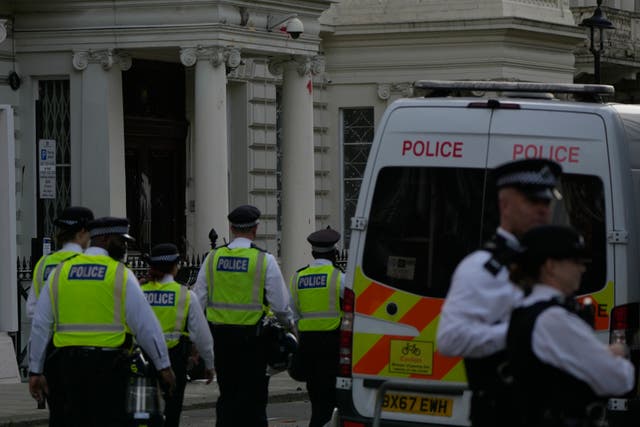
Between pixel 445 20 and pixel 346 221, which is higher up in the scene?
pixel 445 20

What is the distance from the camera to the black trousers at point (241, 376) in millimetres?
13898

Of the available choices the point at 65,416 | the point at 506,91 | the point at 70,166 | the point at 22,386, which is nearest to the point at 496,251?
the point at 65,416

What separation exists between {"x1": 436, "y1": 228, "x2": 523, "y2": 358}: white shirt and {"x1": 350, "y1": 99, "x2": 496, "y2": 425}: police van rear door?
451 cm

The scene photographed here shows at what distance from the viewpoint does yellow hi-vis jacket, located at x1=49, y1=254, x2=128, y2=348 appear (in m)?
11.2

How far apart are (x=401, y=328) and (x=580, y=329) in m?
5.35

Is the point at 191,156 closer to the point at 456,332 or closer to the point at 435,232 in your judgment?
the point at 435,232

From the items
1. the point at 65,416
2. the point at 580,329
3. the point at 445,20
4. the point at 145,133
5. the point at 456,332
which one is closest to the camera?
the point at 580,329

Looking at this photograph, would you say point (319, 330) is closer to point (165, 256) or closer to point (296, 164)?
point (165, 256)

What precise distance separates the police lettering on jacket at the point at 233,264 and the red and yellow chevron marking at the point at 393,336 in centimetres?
146

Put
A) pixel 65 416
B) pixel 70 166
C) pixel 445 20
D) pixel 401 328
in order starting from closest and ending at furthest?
pixel 65 416 → pixel 401 328 → pixel 70 166 → pixel 445 20

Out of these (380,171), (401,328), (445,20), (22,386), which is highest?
(445,20)

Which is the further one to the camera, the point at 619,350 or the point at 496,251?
the point at 496,251

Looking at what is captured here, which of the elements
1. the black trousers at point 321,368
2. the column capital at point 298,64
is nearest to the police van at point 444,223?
→ the black trousers at point 321,368

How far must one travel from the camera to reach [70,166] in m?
27.1
